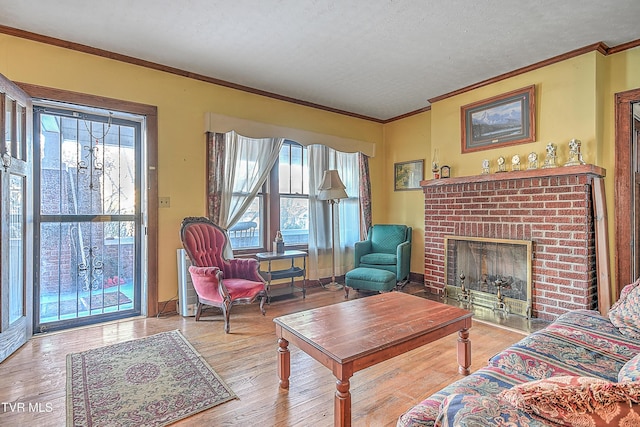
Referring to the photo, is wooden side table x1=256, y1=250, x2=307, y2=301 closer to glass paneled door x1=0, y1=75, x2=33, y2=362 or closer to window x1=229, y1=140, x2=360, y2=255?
window x1=229, y1=140, x2=360, y2=255

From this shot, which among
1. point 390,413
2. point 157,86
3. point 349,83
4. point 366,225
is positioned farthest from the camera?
point 366,225

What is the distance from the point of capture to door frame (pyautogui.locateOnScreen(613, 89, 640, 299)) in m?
2.97

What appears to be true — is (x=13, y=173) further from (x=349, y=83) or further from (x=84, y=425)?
(x=349, y=83)

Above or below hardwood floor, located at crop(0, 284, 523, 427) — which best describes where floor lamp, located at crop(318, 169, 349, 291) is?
above

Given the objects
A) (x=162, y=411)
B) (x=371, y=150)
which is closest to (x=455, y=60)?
(x=371, y=150)

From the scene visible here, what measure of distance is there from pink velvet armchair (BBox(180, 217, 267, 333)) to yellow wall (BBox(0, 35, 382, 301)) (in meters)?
0.30

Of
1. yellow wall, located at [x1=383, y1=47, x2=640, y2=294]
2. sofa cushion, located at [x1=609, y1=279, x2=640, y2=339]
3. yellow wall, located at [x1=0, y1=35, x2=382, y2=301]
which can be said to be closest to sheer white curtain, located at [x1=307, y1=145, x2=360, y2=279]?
yellow wall, located at [x1=0, y1=35, x2=382, y2=301]

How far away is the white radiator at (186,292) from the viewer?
333 cm

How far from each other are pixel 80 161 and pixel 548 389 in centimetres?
392

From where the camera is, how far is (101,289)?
3.29 m

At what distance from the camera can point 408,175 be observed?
503cm

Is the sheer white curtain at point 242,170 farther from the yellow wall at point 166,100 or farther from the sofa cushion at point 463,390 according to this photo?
the sofa cushion at point 463,390

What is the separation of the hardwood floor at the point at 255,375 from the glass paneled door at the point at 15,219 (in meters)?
0.22

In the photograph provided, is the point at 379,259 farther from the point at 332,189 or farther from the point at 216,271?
the point at 216,271
